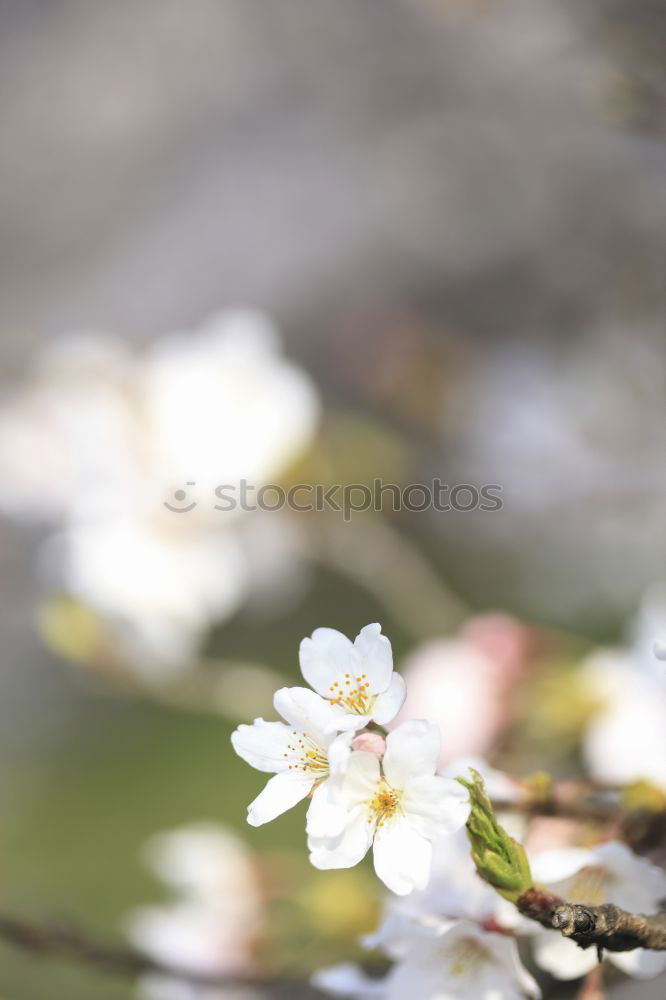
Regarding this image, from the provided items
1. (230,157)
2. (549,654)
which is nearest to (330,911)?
(549,654)

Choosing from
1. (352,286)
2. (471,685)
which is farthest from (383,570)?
(352,286)

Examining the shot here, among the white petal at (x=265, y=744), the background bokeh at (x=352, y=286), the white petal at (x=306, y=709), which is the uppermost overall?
the background bokeh at (x=352, y=286)

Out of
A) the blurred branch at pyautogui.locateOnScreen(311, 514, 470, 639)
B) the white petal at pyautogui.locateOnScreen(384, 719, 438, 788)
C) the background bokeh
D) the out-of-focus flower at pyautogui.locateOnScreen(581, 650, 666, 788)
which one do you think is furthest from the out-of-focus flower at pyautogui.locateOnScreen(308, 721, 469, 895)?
the blurred branch at pyautogui.locateOnScreen(311, 514, 470, 639)

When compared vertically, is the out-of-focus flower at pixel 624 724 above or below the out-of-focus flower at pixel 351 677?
above

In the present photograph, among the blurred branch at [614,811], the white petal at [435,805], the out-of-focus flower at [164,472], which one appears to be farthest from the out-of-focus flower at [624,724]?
the out-of-focus flower at [164,472]

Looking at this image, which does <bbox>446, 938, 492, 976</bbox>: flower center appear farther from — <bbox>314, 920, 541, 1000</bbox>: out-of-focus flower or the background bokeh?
the background bokeh

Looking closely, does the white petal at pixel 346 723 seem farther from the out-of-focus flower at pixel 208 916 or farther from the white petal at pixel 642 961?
the out-of-focus flower at pixel 208 916

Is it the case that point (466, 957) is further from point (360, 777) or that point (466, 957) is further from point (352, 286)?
point (352, 286)
